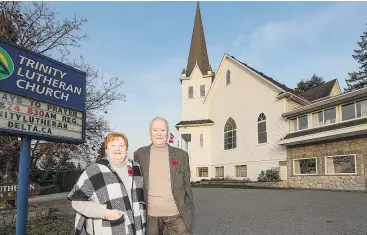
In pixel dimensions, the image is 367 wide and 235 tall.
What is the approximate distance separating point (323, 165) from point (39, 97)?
1758 centimetres

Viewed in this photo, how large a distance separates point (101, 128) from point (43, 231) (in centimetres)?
594

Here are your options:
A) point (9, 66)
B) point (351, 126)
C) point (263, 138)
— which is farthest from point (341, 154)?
point (9, 66)

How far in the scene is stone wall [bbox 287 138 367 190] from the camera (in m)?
16.8

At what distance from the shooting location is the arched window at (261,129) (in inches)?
957

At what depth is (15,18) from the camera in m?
10.5

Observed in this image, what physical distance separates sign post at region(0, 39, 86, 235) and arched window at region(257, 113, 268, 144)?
19.9m

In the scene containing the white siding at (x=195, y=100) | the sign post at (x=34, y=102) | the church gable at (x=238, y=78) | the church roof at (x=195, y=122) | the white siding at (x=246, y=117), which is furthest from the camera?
the white siding at (x=195, y=100)

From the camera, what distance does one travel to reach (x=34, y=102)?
5.20 m

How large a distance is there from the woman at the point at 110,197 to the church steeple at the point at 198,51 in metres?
32.0

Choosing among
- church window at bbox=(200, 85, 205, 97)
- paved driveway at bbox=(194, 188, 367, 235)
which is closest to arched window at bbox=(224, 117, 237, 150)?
church window at bbox=(200, 85, 205, 97)

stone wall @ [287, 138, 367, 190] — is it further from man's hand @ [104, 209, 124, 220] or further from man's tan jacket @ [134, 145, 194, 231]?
man's hand @ [104, 209, 124, 220]

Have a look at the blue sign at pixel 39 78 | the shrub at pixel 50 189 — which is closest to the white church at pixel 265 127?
the shrub at pixel 50 189

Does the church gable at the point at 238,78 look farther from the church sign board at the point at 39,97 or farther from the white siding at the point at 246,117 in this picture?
the church sign board at the point at 39,97

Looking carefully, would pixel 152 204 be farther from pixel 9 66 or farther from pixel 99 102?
pixel 99 102
